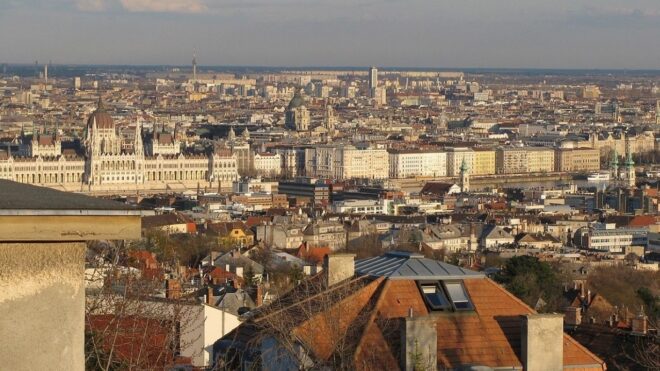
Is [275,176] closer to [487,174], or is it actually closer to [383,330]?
[487,174]

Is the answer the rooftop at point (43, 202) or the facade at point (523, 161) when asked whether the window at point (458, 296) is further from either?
the facade at point (523, 161)

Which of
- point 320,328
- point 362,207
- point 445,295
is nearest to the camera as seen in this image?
point 320,328

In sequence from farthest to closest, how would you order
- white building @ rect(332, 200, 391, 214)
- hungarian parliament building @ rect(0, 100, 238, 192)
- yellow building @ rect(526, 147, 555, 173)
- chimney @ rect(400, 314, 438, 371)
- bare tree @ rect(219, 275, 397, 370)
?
yellow building @ rect(526, 147, 555, 173) < hungarian parliament building @ rect(0, 100, 238, 192) < white building @ rect(332, 200, 391, 214) < bare tree @ rect(219, 275, 397, 370) < chimney @ rect(400, 314, 438, 371)

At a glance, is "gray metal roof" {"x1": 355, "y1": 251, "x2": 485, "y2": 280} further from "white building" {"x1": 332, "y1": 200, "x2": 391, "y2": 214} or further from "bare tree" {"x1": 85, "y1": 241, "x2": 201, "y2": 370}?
"white building" {"x1": 332, "y1": 200, "x2": 391, "y2": 214}

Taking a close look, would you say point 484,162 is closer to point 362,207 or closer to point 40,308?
point 362,207

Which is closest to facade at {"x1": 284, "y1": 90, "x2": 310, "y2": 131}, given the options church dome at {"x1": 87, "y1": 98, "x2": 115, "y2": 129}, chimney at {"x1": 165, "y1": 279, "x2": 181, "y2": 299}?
church dome at {"x1": 87, "y1": 98, "x2": 115, "y2": 129}

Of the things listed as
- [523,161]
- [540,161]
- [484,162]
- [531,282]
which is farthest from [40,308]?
[540,161]

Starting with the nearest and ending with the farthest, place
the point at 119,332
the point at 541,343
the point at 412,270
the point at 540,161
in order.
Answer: the point at 119,332, the point at 541,343, the point at 412,270, the point at 540,161
